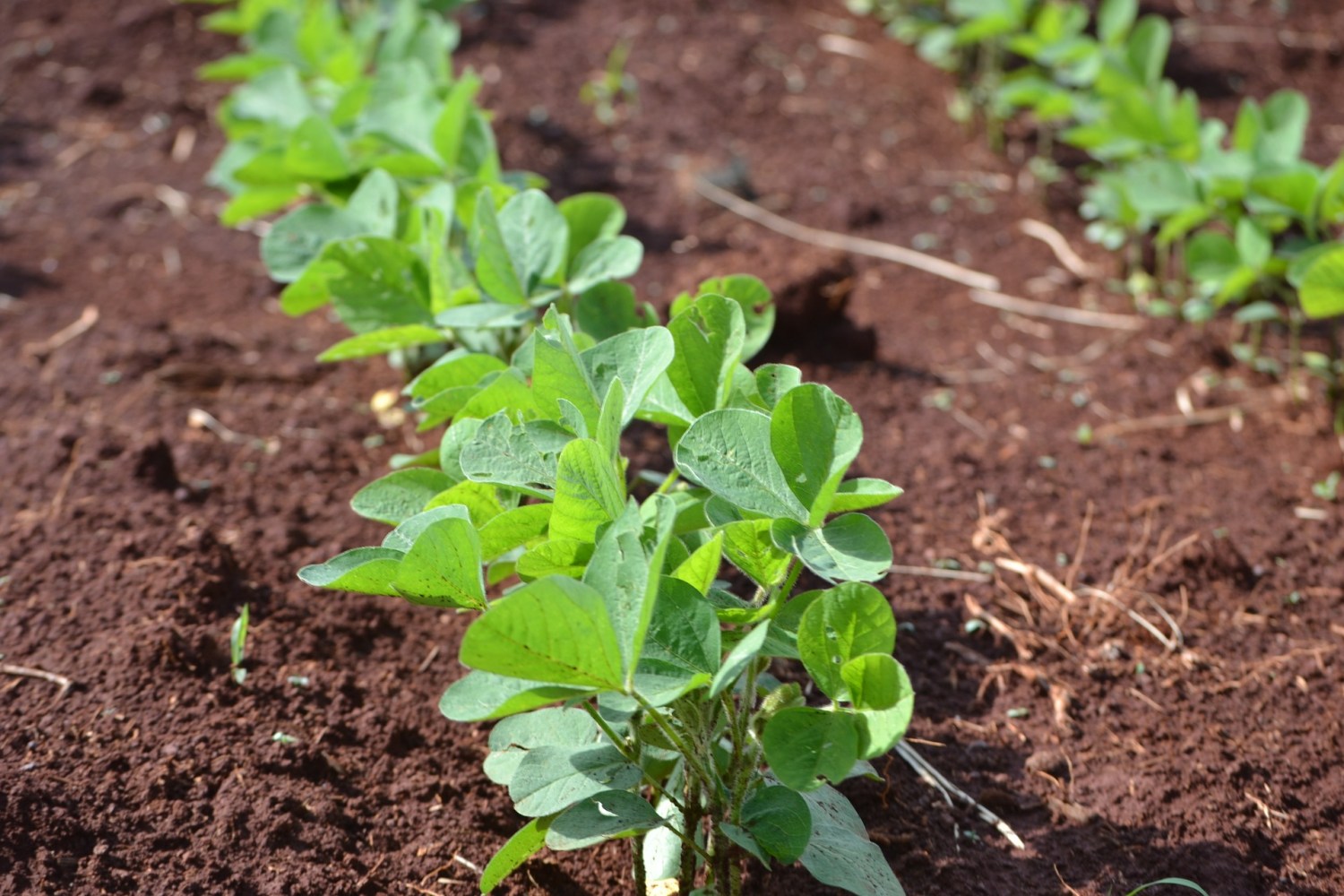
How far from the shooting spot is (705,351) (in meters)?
1.37

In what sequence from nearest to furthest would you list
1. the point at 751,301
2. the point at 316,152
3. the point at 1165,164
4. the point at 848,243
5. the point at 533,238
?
the point at 751,301
the point at 533,238
the point at 316,152
the point at 1165,164
the point at 848,243

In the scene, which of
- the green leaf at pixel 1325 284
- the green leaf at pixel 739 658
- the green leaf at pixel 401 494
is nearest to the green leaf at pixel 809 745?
the green leaf at pixel 739 658

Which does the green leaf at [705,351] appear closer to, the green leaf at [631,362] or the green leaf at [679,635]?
the green leaf at [631,362]

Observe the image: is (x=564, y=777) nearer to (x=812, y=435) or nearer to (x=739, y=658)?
(x=739, y=658)

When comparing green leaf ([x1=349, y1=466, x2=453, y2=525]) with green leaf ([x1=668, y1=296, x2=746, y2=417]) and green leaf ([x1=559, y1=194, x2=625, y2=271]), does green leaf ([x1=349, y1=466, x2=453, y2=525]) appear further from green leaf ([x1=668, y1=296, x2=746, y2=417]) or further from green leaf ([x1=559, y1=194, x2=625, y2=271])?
green leaf ([x1=559, y1=194, x2=625, y2=271])

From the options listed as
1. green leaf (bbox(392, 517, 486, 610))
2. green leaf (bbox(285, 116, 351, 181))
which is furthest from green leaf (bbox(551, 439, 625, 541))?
green leaf (bbox(285, 116, 351, 181))

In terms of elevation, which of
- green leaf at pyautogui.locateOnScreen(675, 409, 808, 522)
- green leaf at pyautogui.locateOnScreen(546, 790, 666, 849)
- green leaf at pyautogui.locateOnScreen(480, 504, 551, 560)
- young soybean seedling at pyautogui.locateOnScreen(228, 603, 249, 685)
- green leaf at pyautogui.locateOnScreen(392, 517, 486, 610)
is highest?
green leaf at pyautogui.locateOnScreen(675, 409, 808, 522)

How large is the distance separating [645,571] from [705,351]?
1.23 ft

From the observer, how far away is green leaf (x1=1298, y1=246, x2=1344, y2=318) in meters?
2.12

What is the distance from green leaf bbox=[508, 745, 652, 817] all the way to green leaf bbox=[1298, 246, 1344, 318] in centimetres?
163

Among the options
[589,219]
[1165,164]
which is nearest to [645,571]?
[589,219]

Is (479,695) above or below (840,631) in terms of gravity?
below

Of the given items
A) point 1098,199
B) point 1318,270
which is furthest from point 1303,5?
point 1318,270

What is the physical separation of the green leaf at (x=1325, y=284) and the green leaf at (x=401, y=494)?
1.65m
